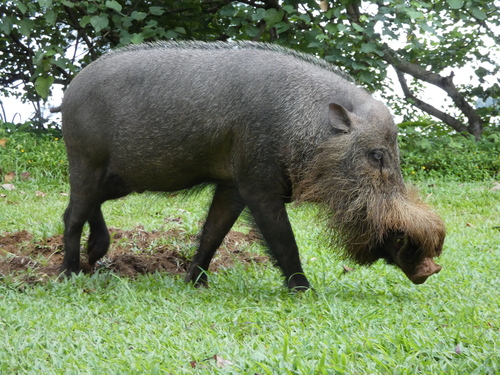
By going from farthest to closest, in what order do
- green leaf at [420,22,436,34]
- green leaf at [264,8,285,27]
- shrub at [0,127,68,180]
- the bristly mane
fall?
shrub at [0,127,68,180]
green leaf at [264,8,285,27]
green leaf at [420,22,436,34]
the bristly mane

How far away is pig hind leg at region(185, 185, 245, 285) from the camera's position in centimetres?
488

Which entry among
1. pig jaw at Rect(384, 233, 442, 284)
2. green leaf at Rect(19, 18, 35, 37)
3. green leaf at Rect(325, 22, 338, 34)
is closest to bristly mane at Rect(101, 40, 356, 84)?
pig jaw at Rect(384, 233, 442, 284)

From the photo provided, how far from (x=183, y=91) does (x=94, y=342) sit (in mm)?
1845

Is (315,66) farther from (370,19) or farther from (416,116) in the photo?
(416,116)

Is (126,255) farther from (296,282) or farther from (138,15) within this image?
(138,15)

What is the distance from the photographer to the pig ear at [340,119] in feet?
13.6

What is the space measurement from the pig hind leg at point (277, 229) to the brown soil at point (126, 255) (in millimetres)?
777

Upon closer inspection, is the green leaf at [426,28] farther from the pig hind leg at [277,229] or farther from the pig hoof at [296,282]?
the pig hoof at [296,282]

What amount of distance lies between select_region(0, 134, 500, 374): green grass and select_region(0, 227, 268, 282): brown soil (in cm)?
21

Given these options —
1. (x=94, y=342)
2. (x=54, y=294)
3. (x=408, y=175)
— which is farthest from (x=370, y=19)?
(x=94, y=342)

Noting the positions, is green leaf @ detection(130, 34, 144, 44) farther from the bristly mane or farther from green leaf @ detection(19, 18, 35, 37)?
the bristly mane

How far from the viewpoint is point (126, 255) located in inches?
215

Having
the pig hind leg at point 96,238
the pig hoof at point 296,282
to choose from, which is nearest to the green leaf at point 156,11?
the pig hind leg at point 96,238

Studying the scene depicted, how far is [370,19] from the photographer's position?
27.0 feet
